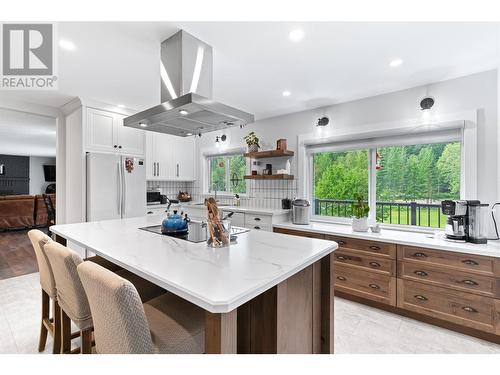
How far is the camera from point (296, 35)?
1.96 metres

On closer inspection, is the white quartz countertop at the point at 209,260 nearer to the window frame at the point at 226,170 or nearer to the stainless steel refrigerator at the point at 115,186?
the stainless steel refrigerator at the point at 115,186

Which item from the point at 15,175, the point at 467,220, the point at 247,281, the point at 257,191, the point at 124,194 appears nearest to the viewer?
the point at 247,281

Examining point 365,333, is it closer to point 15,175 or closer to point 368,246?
point 368,246

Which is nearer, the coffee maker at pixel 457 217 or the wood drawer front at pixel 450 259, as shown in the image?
the wood drawer front at pixel 450 259

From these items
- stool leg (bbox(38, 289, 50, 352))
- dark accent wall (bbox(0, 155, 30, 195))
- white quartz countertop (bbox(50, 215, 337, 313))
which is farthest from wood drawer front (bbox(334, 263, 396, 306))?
dark accent wall (bbox(0, 155, 30, 195))

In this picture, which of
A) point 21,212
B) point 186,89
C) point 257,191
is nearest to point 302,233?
point 257,191

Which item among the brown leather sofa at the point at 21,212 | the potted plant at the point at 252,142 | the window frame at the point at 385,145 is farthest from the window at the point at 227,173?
the brown leather sofa at the point at 21,212

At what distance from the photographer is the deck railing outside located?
2950 mm

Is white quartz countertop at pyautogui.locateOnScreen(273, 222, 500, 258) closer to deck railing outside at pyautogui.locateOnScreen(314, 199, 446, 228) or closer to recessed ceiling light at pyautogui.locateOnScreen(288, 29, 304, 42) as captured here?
deck railing outside at pyautogui.locateOnScreen(314, 199, 446, 228)

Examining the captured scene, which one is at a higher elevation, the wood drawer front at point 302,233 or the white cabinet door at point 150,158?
the white cabinet door at point 150,158

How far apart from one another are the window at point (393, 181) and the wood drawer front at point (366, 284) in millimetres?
852

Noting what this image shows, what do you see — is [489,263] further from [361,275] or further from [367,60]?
[367,60]

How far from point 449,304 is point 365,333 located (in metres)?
0.79

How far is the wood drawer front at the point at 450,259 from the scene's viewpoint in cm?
215
